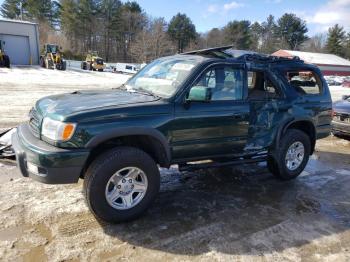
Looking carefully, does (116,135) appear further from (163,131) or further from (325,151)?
(325,151)

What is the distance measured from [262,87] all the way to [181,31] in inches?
2728

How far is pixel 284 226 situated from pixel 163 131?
1.84 metres

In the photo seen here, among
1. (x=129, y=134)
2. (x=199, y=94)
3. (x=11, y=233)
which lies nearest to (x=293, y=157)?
(x=199, y=94)

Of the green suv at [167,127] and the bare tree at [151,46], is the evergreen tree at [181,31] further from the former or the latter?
the green suv at [167,127]

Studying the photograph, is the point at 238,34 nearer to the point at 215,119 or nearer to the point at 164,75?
the point at 164,75

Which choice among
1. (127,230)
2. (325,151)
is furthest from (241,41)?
(127,230)

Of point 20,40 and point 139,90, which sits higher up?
point 139,90

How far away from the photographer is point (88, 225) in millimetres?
3803

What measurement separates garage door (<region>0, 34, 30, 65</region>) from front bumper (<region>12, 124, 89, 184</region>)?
3684 cm

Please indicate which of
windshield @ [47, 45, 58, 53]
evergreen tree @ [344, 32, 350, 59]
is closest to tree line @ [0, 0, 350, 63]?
windshield @ [47, 45, 58, 53]

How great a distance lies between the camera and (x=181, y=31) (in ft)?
235

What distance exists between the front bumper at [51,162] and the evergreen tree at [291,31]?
90.6 meters

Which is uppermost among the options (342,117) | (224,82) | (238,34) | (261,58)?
(238,34)

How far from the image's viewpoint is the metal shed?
35.2 m
